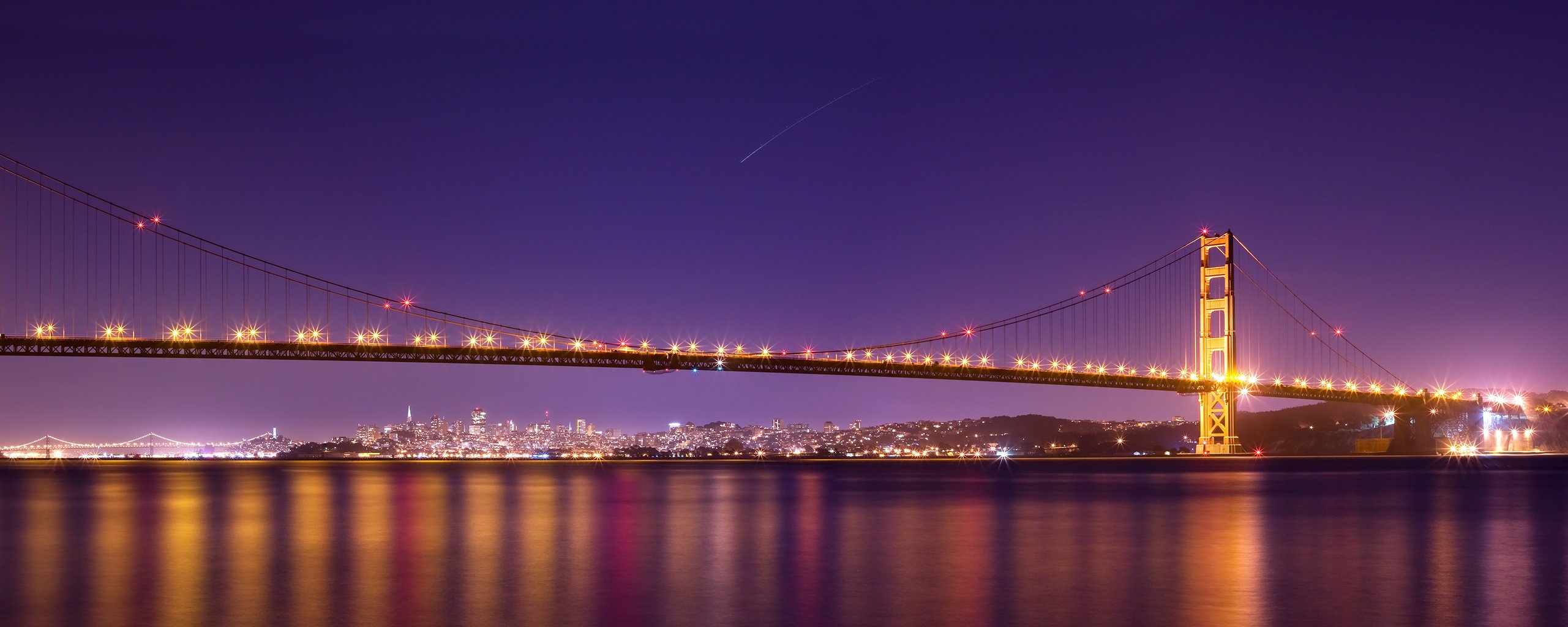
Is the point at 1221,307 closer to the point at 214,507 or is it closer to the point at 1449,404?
the point at 1449,404

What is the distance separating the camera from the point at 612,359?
202 feet

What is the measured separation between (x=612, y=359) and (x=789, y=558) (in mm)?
45532

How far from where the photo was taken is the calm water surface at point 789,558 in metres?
12.1

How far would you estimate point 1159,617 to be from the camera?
37.5ft

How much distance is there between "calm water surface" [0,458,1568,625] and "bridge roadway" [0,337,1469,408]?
48.9 feet

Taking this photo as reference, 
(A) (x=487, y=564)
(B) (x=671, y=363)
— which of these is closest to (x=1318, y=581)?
(A) (x=487, y=564)

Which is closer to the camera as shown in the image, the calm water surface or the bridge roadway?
the calm water surface

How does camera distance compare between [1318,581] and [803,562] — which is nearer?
[1318,581]

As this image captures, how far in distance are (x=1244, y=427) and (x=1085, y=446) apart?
580 inches

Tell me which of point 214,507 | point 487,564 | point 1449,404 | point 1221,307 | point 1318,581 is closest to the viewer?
point 1318,581

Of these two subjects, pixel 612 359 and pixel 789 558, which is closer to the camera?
pixel 789 558

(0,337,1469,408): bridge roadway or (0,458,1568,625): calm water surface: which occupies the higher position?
(0,337,1469,408): bridge roadway

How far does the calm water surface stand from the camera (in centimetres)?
1206

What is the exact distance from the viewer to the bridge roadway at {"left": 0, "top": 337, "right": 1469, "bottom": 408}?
50250 mm
